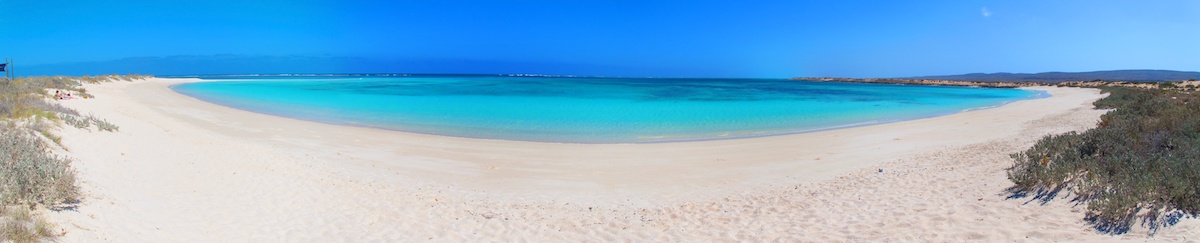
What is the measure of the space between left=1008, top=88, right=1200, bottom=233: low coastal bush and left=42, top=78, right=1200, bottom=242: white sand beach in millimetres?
209

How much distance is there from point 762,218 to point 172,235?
17.8ft

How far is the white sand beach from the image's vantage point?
17.2 feet

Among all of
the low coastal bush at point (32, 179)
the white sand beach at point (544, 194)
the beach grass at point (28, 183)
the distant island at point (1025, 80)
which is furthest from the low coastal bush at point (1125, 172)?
the distant island at point (1025, 80)

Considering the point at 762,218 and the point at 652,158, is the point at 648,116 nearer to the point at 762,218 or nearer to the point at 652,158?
the point at 652,158

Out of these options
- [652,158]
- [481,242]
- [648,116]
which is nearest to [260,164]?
[481,242]

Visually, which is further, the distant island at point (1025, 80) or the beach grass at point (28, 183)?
the distant island at point (1025, 80)

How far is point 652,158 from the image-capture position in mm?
10938

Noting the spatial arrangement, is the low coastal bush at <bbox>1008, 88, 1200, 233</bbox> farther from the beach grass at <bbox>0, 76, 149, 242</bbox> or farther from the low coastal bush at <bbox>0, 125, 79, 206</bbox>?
the low coastal bush at <bbox>0, 125, 79, 206</bbox>

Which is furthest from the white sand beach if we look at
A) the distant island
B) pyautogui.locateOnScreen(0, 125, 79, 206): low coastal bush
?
the distant island

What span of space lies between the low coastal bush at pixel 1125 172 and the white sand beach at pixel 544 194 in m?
0.21

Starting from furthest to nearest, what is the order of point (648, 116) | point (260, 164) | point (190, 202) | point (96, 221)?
point (648, 116), point (260, 164), point (190, 202), point (96, 221)

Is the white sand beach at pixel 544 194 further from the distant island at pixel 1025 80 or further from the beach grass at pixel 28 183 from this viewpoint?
the distant island at pixel 1025 80

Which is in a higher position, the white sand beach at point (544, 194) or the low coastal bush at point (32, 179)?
the low coastal bush at point (32, 179)

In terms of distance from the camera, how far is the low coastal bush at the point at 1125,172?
4.66 meters
